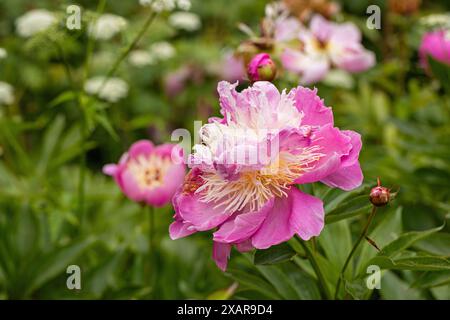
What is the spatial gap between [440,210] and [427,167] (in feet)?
0.33

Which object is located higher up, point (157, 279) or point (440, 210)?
point (440, 210)

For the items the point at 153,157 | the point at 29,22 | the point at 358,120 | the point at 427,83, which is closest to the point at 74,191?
the point at 29,22

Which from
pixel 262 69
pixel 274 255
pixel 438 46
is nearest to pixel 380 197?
pixel 274 255

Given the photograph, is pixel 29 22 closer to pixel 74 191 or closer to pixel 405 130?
pixel 74 191

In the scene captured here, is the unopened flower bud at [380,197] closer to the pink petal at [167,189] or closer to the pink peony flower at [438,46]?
the pink petal at [167,189]

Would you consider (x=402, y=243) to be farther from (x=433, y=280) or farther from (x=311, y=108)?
(x=311, y=108)

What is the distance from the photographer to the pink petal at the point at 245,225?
854mm

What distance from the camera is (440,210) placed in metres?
1.62

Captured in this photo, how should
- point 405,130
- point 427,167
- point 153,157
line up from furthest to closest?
point 405,130 → point 427,167 → point 153,157

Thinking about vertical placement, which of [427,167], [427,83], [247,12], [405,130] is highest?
[247,12]

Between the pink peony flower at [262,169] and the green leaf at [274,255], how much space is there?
0.11 feet

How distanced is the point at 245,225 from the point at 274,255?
3.8 inches

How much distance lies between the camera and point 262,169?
2.82ft
